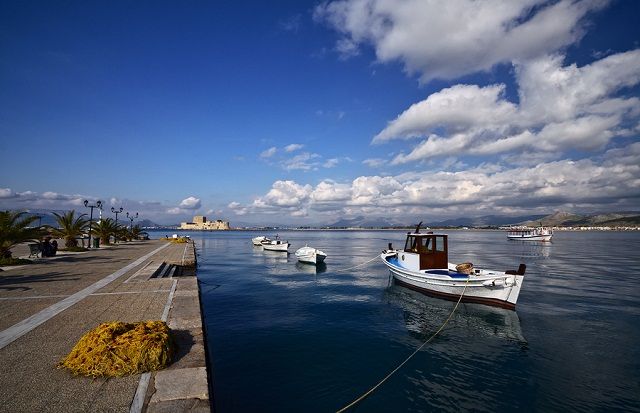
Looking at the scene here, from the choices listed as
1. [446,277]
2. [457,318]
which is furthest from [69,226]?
[457,318]

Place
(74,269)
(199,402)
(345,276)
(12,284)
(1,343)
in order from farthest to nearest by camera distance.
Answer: (345,276)
(74,269)
(12,284)
(1,343)
(199,402)

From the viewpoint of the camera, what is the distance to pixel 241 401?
881 centimetres

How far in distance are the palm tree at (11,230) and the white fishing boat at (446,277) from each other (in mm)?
27272

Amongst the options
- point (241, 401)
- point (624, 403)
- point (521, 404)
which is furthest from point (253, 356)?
point (624, 403)

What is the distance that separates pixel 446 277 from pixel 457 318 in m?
3.08

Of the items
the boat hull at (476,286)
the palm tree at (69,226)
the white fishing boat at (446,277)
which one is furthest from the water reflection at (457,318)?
the palm tree at (69,226)

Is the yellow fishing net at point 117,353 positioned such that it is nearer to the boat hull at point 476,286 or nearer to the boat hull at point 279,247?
the boat hull at point 476,286

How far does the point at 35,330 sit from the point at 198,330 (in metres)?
4.31

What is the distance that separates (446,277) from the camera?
758 inches

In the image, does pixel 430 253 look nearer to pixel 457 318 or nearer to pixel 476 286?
pixel 476 286

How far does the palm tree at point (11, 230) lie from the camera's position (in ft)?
69.6

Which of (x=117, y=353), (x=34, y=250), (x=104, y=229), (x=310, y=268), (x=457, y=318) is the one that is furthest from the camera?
(x=104, y=229)

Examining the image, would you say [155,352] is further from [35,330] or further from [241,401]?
[35,330]

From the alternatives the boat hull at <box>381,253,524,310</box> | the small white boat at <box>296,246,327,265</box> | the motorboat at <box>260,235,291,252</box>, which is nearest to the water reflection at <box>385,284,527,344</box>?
the boat hull at <box>381,253,524,310</box>
